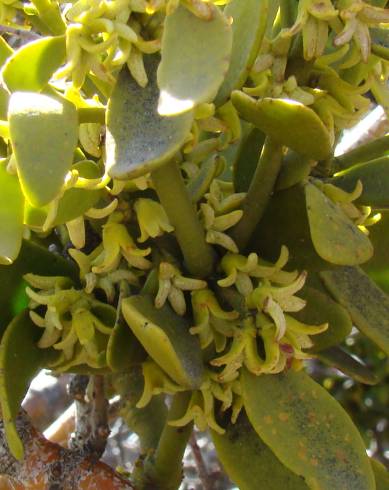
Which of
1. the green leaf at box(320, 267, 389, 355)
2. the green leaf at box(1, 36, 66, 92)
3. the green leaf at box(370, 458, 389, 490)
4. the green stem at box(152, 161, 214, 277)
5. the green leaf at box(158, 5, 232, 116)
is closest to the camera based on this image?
the green leaf at box(158, 5, 232, 116)

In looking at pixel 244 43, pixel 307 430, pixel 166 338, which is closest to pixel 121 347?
pixel 166 338

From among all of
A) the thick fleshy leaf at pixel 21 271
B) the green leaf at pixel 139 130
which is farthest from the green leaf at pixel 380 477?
A: the green leaf at pixel 139 130

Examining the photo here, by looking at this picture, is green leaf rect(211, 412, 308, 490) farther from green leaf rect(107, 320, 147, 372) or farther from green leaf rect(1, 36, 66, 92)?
green leaf rect(1, 36, 66, 92)

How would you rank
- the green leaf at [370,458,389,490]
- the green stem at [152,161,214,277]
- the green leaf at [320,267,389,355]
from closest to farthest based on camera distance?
the green stem at [152,161,214,277] → the green leaf at [320,267,389,355] → the green leaf at [370,458,389,490]

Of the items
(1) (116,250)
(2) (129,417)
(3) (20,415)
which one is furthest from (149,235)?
(2) (129,417)

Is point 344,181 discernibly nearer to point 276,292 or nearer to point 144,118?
point 276,292

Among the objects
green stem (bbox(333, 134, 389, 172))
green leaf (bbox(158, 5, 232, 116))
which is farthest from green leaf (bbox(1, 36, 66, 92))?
green stem (bbox(333, 134, 389, 172))

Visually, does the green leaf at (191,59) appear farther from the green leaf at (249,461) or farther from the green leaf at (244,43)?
the green leaf at (249,461)

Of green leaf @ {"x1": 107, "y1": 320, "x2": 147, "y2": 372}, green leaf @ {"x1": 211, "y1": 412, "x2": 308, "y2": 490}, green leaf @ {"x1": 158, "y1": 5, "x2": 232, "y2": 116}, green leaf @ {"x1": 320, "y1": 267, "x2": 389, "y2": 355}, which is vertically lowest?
green leaf @ {"x1": 211, "y1": 412, "x2": 308, "y2": 490}
